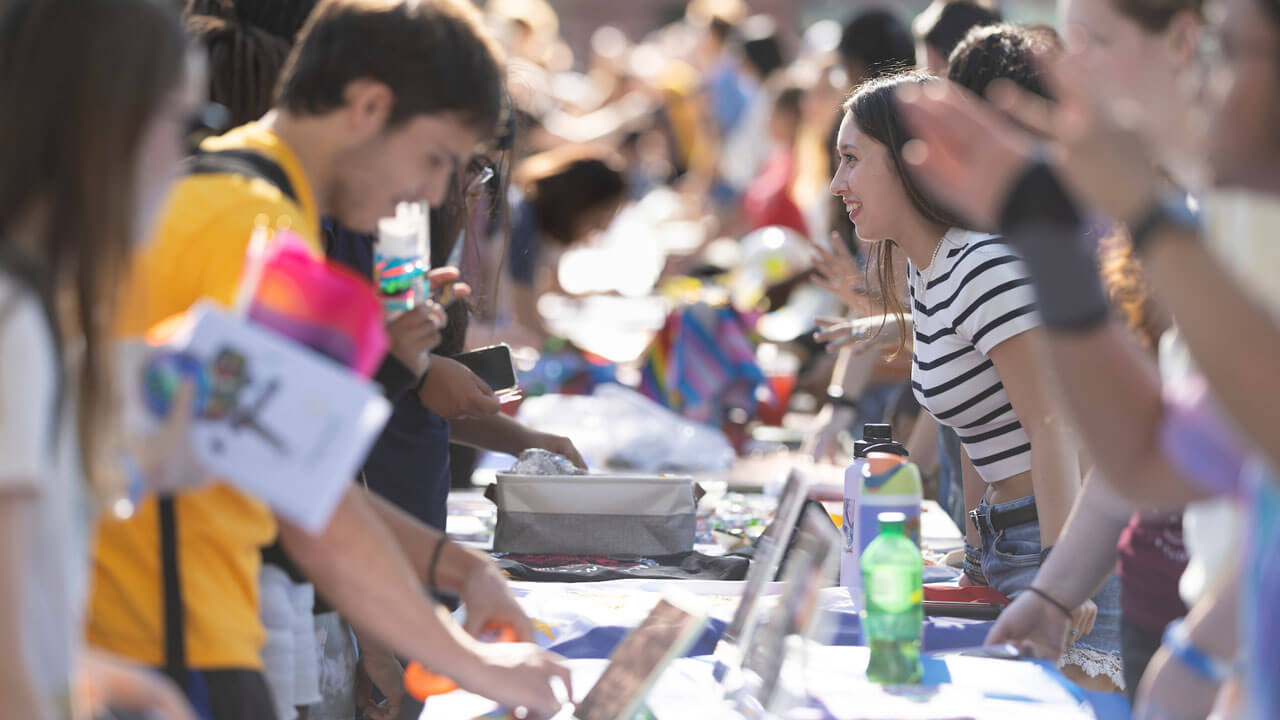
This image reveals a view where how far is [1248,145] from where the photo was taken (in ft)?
3.59

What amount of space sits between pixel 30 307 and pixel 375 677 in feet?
3.97

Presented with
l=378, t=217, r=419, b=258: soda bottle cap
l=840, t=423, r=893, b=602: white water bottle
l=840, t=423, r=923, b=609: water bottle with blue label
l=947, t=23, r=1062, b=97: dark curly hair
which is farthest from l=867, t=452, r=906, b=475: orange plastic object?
l=947, t=23, r=1062, b=97: dark curly hair

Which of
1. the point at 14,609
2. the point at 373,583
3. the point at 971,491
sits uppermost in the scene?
the point at 14,609

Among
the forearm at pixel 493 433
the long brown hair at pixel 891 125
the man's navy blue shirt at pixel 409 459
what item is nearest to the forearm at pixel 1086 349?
the long brown hair at pixel 891 125

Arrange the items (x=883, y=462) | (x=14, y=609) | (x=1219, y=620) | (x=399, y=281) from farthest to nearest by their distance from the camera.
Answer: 1. (x=883, y=462)
2. (x=399, y=281)
3. (x=1219, y=620)
4. (x=14, y=609)

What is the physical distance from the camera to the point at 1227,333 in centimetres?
103

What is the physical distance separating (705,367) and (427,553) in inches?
113

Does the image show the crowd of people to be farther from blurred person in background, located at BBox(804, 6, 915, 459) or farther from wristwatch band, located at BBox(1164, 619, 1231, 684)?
blurred person in background, located at BBox(804, 6, 915, 459)

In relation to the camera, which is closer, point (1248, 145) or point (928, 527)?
point (1248, 145)

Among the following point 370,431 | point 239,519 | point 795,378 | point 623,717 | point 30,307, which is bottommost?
point 795,378

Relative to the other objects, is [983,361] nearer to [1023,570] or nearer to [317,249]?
[1023,570]

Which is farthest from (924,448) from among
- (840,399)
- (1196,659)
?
(1196,659)

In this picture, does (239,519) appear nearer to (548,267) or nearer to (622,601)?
(622,601)

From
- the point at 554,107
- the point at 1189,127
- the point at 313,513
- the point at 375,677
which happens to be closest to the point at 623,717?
the point at 313,513
